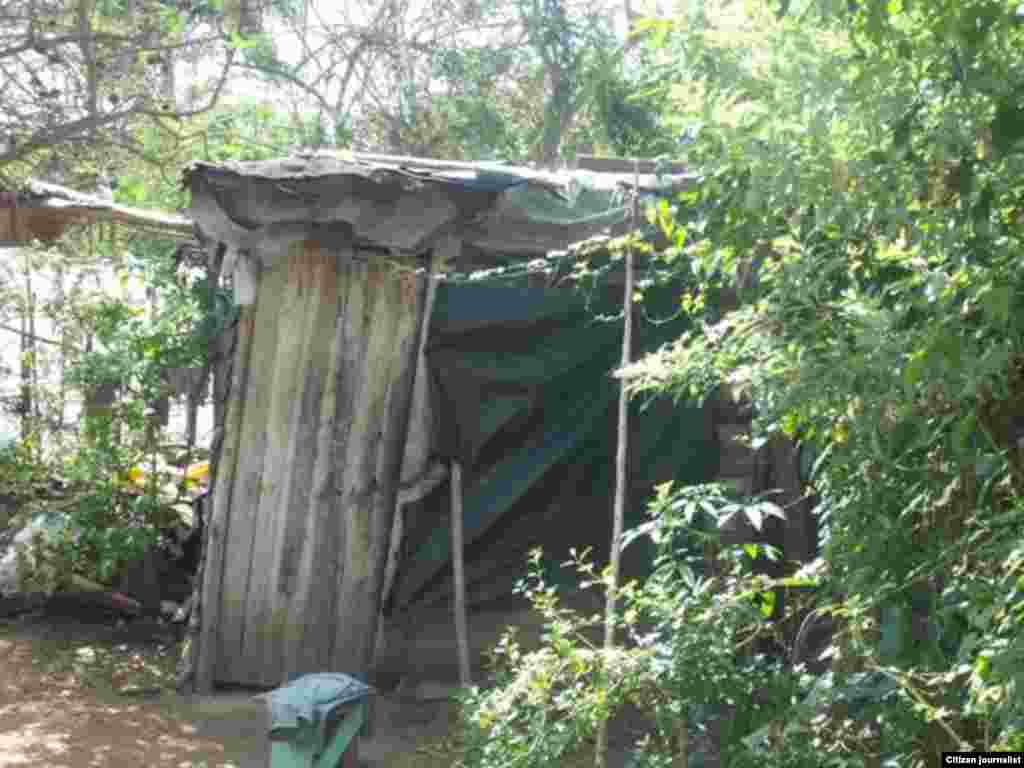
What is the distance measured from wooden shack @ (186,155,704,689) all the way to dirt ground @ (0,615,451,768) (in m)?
0.34

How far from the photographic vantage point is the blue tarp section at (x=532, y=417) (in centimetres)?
699

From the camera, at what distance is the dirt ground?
20.9 feet

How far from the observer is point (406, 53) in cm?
1545

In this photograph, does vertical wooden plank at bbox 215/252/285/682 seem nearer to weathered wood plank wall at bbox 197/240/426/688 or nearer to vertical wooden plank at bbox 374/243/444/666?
weathered wood plank wall at bbox 197/240/426/688

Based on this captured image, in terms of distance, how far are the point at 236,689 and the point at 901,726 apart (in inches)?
164

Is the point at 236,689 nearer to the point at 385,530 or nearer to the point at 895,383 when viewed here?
the point at 385,530

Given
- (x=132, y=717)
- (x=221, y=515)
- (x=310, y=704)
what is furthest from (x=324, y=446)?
(x=310, y=704)

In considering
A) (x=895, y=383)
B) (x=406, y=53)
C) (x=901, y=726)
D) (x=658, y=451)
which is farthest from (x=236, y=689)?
(x=406, y=53)

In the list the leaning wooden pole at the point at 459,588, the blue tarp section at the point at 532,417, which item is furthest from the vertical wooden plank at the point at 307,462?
the leaning wooden pole at the point at 459,588

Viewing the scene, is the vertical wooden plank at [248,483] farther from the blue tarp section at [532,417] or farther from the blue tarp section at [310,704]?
the blue tarp section at [310,704]

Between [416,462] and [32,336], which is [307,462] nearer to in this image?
[416,462]

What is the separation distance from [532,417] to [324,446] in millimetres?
1050

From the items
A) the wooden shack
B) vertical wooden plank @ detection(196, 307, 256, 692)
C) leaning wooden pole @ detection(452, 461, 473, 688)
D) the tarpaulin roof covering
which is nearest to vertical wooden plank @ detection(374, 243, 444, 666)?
the wooden shack

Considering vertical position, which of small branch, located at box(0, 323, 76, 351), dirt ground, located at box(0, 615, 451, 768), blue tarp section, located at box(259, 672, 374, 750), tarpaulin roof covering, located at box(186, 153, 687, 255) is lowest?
dirt ground, located at box(0, 615, 451, 768)
